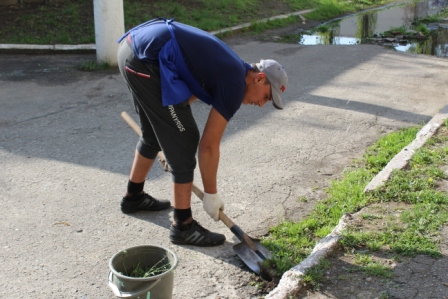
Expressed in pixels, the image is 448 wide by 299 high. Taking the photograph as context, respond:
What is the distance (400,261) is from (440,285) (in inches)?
12.4

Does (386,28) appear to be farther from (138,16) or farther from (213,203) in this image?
(213,203)

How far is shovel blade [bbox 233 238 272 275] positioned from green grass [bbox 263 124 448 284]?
85mm

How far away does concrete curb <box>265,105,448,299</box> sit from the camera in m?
3.46

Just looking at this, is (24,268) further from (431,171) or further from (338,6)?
(338,6)

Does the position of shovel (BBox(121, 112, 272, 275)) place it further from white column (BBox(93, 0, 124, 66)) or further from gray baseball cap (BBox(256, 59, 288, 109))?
white column (BBox(93, 0, 124, 66))

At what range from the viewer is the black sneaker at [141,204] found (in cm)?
454

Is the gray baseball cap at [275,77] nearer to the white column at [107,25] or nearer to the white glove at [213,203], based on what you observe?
the white glove at [213,203]

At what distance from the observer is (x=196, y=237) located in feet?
13.5

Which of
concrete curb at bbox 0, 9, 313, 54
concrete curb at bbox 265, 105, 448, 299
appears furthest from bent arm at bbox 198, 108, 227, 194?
concrete curb at bbox 0, 9, 313, 54

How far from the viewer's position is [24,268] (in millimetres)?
3811

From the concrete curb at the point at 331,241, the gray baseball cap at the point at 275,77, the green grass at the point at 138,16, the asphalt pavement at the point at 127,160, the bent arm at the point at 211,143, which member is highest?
the gray baseball cap at the point at 275,77

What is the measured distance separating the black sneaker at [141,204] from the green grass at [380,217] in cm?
Result: 93

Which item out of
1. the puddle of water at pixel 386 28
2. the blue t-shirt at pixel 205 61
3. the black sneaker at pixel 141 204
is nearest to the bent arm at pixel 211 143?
the blue t-shirt at pixel 205 61

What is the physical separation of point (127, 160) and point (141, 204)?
3.75 ft
